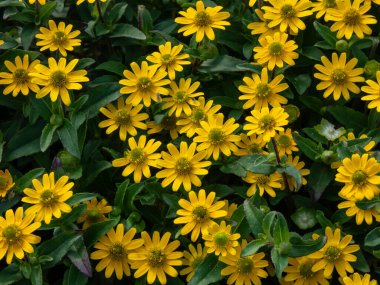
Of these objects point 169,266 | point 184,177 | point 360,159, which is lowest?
point 169,266

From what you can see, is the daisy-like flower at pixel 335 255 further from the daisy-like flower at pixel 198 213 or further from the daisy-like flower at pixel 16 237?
the daisy-like flower at pixel 16 237

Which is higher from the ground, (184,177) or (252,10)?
(252,10)

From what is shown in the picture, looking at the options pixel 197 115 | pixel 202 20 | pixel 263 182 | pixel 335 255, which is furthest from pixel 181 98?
pixel 335 255

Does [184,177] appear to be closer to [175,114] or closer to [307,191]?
[175,114]

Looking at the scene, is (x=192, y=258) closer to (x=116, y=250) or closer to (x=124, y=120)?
(x=116, y=250)

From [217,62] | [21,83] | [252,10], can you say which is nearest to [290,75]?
[217,62]

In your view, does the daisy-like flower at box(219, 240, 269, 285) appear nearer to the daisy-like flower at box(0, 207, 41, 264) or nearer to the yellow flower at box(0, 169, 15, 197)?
the daisy-like flower at box(0, 207, 41, 264)

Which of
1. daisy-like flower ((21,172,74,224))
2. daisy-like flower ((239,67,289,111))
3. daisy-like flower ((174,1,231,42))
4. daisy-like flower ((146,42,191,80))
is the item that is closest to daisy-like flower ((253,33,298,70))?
daisy-like flower ((239,67,289,111))
